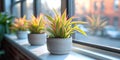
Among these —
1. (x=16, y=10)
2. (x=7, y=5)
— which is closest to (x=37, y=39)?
(x=16, y=10)

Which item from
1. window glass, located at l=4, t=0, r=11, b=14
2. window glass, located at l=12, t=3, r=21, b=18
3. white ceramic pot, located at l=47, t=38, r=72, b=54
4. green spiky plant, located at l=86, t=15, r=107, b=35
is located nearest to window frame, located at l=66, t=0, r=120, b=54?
green spiky plant, located at l=86, t=15, r=107, b=35

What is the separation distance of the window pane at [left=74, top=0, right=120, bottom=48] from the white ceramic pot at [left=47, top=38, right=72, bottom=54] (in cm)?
33

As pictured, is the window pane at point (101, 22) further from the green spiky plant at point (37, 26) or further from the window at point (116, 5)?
the green spiky plant at point (37, 26)

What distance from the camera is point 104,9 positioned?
1.91 m

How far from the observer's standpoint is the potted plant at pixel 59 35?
1.86m

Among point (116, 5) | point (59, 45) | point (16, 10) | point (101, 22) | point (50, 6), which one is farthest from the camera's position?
point (16, 10)

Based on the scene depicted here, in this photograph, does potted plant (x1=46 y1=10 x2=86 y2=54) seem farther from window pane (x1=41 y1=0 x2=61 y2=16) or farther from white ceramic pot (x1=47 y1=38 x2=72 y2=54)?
window pane (x1=41 y1=0 x2=61 y2=16)

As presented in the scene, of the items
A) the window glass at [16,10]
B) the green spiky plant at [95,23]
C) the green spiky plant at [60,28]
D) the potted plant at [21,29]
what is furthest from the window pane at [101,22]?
the window glass at [16,10]

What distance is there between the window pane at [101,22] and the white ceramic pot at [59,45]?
329 millimetres

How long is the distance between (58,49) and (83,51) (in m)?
0.28

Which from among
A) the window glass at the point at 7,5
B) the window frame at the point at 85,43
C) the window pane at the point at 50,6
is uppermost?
the window glass at the point at 7,5

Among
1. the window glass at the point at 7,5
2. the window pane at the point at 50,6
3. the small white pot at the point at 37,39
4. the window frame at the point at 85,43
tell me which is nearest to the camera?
the window frame at the point at 85,43

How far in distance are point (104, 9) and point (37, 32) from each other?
0.99 metres

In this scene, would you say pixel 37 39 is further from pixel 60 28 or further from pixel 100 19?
pixel 100 19
